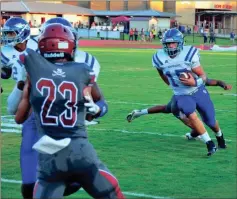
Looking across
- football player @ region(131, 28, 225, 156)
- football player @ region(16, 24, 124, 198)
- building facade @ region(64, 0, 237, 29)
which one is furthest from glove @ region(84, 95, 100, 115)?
building facade @ region(64, 0, 237, 29)

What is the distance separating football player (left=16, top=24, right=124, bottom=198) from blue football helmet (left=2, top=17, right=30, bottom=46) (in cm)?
199

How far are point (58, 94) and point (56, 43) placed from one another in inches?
13.6

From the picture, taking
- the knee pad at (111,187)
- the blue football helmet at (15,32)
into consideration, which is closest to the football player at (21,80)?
the blue football helmet at (15,32)

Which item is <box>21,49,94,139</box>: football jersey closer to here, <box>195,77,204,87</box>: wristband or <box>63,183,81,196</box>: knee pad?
<box>63,183,81,196</box>: knee pad

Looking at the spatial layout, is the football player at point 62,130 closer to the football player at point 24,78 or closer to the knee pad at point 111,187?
the knee pad at point 111,187

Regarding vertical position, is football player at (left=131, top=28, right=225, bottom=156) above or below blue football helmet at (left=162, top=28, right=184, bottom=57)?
below

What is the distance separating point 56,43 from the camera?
408 centimetres

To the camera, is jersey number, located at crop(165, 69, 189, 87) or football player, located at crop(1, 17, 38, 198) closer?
football player, located at crop(1, 17, 38, 198)

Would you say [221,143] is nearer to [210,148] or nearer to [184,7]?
[210,148]

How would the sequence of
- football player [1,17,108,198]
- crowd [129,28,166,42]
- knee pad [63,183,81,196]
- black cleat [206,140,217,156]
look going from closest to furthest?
knee pad [63,183,81,196] < football player [1,17,108,198] < black cleat [206,140,217,156] < crowd [129,28,166,42]

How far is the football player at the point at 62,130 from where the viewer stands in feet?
12.9

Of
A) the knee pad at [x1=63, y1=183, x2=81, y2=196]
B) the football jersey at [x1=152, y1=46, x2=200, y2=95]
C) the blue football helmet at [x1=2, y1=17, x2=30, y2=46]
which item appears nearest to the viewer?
the knee pad at [x1=63, y1=183, x2=81, y2=196]

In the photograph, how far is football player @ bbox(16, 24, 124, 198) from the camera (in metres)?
3.93

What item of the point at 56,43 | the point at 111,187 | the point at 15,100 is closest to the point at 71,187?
the point at 111,187
